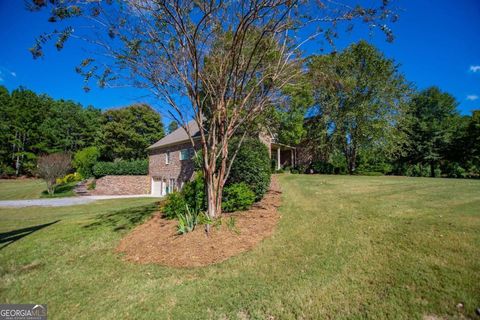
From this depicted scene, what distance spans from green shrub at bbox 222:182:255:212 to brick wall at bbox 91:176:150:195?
18.8 m

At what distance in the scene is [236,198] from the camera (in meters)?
7.39

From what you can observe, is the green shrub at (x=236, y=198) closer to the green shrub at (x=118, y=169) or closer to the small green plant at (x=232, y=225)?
the small green plant at (x=232, y=225)

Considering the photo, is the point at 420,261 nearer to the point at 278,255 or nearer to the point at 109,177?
the point at 278,255

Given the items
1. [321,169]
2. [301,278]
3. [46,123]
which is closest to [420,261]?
[301,278]

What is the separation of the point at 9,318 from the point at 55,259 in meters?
2.20

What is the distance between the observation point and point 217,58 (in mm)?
6914

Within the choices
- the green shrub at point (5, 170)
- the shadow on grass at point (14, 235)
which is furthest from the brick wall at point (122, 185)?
the green shrub at point (5, 170)

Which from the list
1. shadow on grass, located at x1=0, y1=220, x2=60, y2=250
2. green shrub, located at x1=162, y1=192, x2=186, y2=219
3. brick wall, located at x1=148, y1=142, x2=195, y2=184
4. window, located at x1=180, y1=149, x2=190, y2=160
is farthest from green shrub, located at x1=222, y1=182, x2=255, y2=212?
window, located at x1=180, y1=149, x2=190, y2=160

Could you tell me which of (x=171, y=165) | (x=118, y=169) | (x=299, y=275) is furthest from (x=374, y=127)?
(x=118, y=169)

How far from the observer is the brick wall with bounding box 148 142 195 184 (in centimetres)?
1909

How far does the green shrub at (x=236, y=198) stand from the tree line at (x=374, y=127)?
9.38 meters

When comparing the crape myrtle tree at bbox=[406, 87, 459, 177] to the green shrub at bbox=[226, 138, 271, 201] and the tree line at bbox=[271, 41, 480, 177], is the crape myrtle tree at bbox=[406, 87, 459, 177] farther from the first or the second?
the green shrub at bbox=[226, 138, 271, 201]

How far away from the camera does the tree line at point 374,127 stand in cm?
1883

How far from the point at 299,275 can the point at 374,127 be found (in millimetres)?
18184
